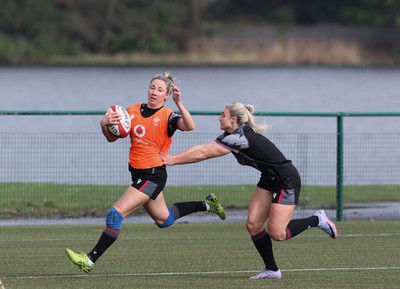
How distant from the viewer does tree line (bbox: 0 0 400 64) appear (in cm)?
7469

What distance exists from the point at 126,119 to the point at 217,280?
6.43ft

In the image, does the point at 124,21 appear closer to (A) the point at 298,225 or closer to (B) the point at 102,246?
(A) the point at 298,225

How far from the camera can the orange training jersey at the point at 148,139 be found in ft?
37.4

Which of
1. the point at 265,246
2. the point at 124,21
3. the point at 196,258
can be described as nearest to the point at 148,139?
the point at 265,246

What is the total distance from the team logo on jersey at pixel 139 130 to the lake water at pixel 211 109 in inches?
287

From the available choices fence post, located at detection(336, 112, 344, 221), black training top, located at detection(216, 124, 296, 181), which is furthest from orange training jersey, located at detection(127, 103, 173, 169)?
fence post, located at detection(336, 112, 344, 221)

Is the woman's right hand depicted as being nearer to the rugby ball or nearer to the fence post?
the rugby ball

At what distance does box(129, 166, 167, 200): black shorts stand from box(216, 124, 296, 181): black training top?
844 millimetres

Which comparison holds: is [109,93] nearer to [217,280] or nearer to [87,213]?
[87,213]

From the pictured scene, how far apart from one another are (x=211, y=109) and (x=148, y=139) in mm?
42026

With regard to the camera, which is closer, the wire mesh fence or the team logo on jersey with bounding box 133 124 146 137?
the team logo on jersey with bounding box 133 124 146 137

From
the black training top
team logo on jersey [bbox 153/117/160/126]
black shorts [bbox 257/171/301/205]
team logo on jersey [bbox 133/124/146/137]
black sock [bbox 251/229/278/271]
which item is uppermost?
team logo on jersey [bbox 153/117/160/126]

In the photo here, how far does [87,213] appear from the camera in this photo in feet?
61.3

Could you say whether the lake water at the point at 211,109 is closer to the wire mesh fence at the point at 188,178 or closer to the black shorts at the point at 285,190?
the wire mesh fence at the point at 188,178
